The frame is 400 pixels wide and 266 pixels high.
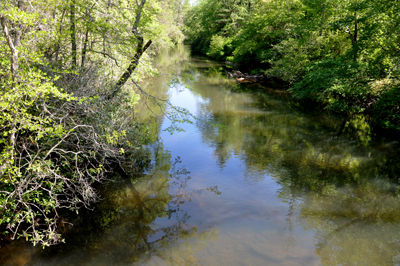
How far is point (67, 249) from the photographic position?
18.7ft

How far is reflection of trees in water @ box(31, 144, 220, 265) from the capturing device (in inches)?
219

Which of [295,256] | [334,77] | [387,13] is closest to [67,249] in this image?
[295,256]

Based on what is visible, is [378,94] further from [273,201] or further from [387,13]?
[273,201]

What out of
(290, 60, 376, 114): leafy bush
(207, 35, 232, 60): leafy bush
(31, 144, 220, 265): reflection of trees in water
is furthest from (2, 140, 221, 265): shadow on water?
(207, 35, 232, 60): leafy bush

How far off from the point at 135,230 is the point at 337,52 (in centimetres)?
1915

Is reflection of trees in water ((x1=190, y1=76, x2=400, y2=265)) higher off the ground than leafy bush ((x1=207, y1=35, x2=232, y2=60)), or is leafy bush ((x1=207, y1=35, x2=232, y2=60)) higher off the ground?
leafy bush ((x1=207, y1=35, x2=232, y2=60))

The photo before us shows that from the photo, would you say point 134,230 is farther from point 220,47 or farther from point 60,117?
point 220,47

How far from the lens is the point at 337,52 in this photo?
19.1 meters

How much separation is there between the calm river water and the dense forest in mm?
787

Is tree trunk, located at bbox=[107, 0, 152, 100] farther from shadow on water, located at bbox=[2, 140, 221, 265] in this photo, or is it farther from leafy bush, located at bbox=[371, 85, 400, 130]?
leafy bush, located at bbox=[371, 85, 400, 130]

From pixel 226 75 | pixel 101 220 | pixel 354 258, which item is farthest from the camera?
pixel 226 75

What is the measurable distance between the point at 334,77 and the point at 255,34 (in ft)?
54.9

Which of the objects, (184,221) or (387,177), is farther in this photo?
(387,177)

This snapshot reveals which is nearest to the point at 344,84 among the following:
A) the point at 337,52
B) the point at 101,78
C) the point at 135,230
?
the point at 337,52
